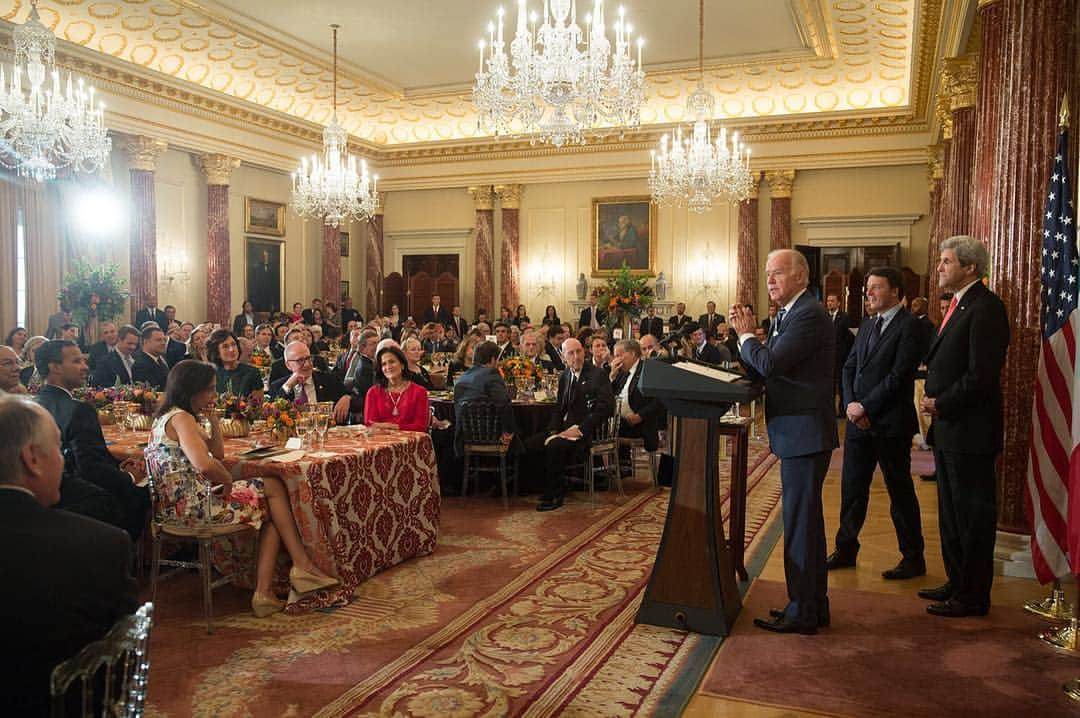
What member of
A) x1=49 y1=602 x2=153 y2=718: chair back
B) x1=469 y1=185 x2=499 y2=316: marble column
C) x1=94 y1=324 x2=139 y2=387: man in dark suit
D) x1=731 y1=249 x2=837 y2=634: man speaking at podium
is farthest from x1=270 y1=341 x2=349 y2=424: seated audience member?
x1=469 y1=185 x2=499 y2=316: marble column

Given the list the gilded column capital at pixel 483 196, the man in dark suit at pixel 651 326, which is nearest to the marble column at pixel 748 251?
the man in dark suit at pixel 651 326

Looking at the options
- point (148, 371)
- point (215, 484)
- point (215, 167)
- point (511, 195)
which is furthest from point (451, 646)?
point (511, 195)

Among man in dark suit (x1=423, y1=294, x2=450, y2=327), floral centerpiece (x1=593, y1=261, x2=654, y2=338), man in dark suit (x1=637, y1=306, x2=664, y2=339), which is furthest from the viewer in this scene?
man in dark suit (x1=423, y1=294, x2=450, y2=327)

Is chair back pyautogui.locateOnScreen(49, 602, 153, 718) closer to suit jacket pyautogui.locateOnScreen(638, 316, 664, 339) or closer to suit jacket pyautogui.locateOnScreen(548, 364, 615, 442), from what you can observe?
suit jacket pyautogui.locateOnScreen(548, 364, 615, 442)

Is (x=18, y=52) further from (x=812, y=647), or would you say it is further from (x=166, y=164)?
(x=812, y=647)

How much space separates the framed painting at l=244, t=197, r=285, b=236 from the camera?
17.2 m

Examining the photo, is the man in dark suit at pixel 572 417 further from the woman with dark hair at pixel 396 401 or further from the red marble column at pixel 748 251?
the red marble column at pixel 748 251

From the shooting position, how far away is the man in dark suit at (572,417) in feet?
22.6

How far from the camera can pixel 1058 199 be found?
457cm

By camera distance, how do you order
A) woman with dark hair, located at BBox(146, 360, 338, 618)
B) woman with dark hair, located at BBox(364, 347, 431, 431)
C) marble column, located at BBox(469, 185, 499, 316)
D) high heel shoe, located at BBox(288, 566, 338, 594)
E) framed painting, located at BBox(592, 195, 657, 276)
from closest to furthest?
woman with dark hair, located at BBox(146, 360, 338, 618) → high heel shoe, located at BBox(288, 566, 338, 594) → woman with dark hair, located at BBox(364, 347, 431, 431) → framed painting, located at BBox(592, 195, 657, 276) → marble column, located at BBox(469, 185, 499, 316)

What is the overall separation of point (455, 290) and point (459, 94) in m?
4.56

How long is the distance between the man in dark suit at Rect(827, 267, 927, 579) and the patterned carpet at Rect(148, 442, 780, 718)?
1.37m

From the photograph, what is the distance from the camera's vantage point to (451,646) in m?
3.97

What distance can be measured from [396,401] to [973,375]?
140 inches
